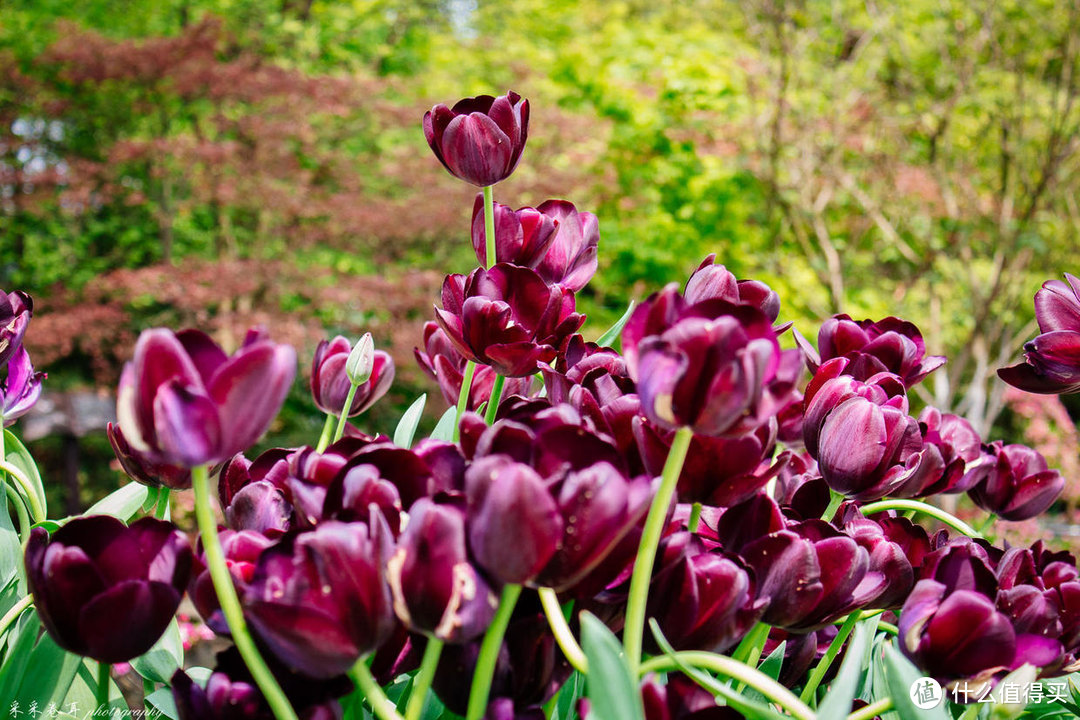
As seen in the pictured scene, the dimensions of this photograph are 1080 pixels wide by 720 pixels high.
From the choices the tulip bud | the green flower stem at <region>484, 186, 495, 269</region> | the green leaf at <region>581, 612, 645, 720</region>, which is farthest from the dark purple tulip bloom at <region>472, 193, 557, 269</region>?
the green leaf at <region>581, 612, 645, 720</region>

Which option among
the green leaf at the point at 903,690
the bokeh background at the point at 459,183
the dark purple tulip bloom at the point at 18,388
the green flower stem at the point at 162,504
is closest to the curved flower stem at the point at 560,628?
the green leaf at the point at 903,690

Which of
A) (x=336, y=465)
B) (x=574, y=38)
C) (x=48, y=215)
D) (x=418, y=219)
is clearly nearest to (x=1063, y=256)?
(x=418, y=219)

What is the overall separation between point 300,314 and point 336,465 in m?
5.10

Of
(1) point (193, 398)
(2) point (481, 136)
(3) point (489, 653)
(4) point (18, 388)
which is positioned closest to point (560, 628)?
(3) point (489, 653)

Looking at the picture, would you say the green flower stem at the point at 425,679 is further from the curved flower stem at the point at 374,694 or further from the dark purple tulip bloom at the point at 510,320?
the dark purple tulip bloom at the point at 510,320

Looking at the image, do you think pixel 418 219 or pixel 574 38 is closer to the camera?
pixel 418 219

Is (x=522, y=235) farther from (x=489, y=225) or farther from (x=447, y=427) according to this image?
(x=447, y=427)

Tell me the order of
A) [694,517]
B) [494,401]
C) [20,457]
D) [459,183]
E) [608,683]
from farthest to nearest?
[459,183], [20,457], [494,401], [694,517], [608,683]

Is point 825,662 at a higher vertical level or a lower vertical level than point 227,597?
lower

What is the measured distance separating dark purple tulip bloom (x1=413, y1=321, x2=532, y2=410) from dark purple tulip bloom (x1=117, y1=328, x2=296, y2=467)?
28 cm

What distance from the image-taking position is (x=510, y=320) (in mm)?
478

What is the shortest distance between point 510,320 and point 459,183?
5.03 m

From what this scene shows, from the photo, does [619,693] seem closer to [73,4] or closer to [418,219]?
[418,219]

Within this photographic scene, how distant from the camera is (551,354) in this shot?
493 millimetres
